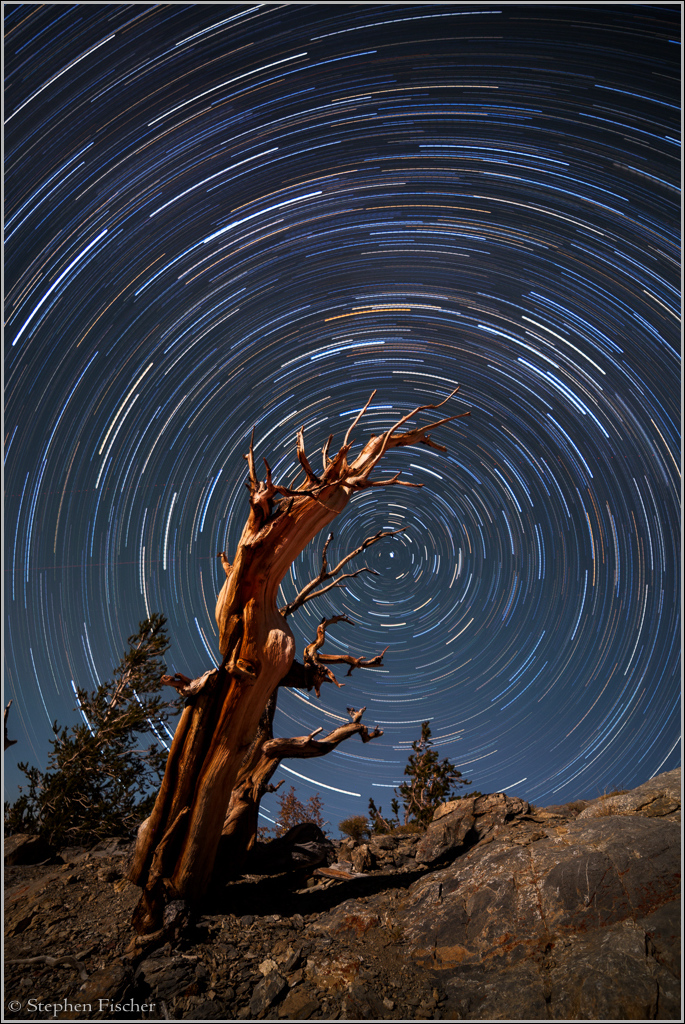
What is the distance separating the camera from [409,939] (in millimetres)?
5914

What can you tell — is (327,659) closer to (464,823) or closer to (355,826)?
(464,823)

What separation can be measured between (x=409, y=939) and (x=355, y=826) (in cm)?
909

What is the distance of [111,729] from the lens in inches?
471

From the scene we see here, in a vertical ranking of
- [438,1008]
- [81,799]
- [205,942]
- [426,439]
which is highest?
[426,439]

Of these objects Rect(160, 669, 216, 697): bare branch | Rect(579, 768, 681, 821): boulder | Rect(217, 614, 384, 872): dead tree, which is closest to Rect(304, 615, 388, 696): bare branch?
Rect(217, 614, 384, 872): dead tree

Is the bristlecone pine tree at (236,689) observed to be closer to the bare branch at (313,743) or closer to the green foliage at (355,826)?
the bare branch at (313,743)

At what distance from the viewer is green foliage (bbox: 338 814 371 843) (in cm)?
1344

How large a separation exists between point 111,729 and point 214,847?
6.36 metres

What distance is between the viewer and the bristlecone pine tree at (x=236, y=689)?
6723mm

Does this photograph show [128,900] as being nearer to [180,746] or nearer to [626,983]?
[180,746]

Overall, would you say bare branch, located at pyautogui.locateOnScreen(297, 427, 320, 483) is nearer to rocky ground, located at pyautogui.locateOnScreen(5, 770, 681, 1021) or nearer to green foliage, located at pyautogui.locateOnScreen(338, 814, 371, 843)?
rocky ground, located at pyautogui.locateOnScreen(5, 770, 681, 1021)

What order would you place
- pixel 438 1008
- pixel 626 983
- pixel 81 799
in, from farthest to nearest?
1. pixel 81 799
2. pixel 438 1008
3. pixel 626 983

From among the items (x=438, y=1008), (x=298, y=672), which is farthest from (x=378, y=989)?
(x=298, y=672)

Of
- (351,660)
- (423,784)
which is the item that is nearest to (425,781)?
(423,784)
